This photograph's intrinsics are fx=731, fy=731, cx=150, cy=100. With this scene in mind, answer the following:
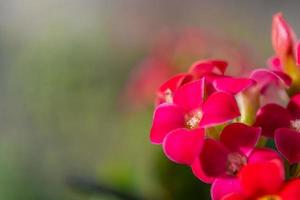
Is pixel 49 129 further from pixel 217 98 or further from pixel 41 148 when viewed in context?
pixel 217 98

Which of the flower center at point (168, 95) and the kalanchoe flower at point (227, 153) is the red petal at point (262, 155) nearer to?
the kalanchoe flower at point (227, 153)

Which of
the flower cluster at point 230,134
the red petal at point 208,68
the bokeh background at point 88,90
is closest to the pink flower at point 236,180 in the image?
the flower cluster at point 230,134

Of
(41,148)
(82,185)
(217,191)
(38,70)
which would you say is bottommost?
(41,148)

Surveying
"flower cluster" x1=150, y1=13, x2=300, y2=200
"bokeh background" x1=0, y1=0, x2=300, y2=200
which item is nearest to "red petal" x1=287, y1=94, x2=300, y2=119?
"flower cluster" x1=150, y1=13, x2=300, y2=200

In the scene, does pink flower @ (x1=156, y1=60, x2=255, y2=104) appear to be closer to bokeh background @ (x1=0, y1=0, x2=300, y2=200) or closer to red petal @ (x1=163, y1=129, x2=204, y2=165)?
red petal @ (x1=163, y1=129, x2=204, y2=165)

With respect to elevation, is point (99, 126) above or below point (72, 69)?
below

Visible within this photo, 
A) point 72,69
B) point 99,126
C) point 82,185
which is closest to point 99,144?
point 99,126

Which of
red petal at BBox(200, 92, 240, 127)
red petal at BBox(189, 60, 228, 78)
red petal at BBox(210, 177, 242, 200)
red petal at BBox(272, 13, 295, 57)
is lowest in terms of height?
red petal at BBox(210, 177, 242, 200)

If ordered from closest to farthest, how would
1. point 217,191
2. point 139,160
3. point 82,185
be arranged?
point 217,191 < point 82,185 < point 139,160
